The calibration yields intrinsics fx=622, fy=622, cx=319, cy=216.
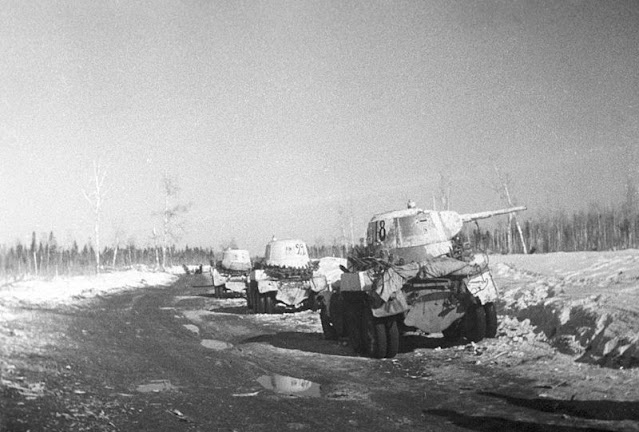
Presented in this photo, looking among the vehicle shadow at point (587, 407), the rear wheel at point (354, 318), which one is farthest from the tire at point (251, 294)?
the vehicle shadow at point (587, 407)

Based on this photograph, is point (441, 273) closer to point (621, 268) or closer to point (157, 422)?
point (157, 422)

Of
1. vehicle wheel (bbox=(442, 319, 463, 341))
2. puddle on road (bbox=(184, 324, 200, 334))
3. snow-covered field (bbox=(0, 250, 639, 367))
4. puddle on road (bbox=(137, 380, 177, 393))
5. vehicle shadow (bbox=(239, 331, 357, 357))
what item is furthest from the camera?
puddle on road (bbox=(184, 324, 200, 334))

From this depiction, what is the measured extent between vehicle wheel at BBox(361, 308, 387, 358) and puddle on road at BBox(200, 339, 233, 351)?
2.98 m

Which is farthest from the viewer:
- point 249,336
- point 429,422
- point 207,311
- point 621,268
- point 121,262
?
point 121,262

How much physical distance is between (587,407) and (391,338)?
14.0 feet

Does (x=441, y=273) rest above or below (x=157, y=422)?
above

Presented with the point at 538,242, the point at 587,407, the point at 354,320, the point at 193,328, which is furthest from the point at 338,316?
the point at 538,242

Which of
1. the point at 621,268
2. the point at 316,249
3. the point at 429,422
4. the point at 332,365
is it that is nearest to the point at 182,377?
the point at 332,365

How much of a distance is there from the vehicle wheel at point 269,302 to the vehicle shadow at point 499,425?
48.2 feet

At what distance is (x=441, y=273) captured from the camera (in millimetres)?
10484

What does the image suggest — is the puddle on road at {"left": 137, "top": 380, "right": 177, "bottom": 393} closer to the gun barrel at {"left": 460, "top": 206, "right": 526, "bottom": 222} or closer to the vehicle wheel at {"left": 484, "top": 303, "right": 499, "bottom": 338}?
the vehicle wheel at {"left": 484, "top": 303, "right": 499, "bottom": 338}

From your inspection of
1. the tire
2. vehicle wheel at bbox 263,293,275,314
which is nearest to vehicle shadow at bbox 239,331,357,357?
vehicle wheel at bbox 263,293,275,314

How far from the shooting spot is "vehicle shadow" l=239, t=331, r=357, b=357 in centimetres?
1138

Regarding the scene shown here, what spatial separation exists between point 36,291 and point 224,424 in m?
26.4
